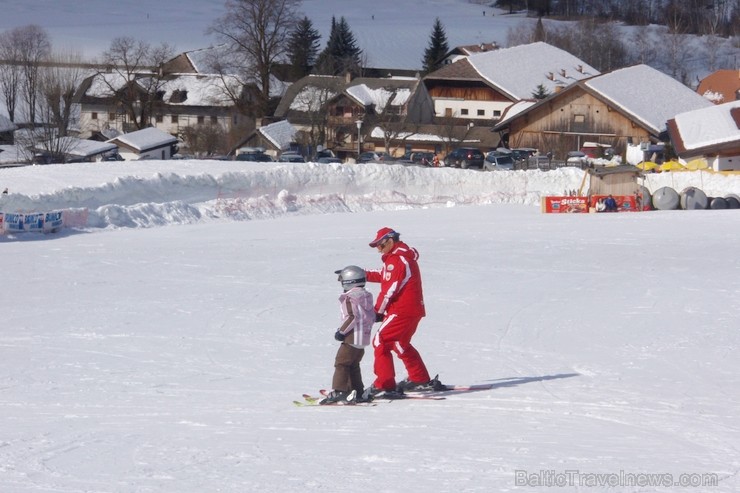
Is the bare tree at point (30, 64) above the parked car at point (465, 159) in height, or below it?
above

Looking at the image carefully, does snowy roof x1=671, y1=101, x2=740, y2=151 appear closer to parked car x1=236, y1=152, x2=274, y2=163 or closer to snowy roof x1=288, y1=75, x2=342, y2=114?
parked car x1=236, y1=152, x2=274, y2=163

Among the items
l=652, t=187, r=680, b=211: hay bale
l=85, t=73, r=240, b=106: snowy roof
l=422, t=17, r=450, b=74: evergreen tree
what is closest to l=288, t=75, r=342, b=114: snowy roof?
l=85, t=73, r=240, b=106: snowy roof

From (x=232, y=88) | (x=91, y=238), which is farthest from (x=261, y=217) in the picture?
(x=232, y=88)

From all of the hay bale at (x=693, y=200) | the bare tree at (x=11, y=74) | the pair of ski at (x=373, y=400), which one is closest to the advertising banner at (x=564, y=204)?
the hay bale at (x=693, y=200)

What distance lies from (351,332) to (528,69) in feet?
221

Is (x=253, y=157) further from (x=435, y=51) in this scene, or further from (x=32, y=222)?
(x=435, y=51)

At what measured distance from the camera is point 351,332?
8.40 metres

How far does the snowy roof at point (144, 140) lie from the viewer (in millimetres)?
52750

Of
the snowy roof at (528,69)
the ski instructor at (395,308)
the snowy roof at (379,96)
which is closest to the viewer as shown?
the ski instructor at (395,308)

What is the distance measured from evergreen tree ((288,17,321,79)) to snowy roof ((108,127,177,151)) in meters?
28.2

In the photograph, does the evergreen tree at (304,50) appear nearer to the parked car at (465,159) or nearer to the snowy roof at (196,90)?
the snowy roof at (196,90)

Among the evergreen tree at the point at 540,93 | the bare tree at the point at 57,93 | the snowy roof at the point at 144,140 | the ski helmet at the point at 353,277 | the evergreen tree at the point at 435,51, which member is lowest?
the ski helmet at the point at 353,277

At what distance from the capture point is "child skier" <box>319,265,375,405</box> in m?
8.33

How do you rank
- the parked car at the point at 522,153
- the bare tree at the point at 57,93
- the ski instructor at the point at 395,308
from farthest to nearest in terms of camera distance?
the parked car at the point at 522,153 → the bare tree at the point at 57,93 → the ski instructor at the point at 395,308
